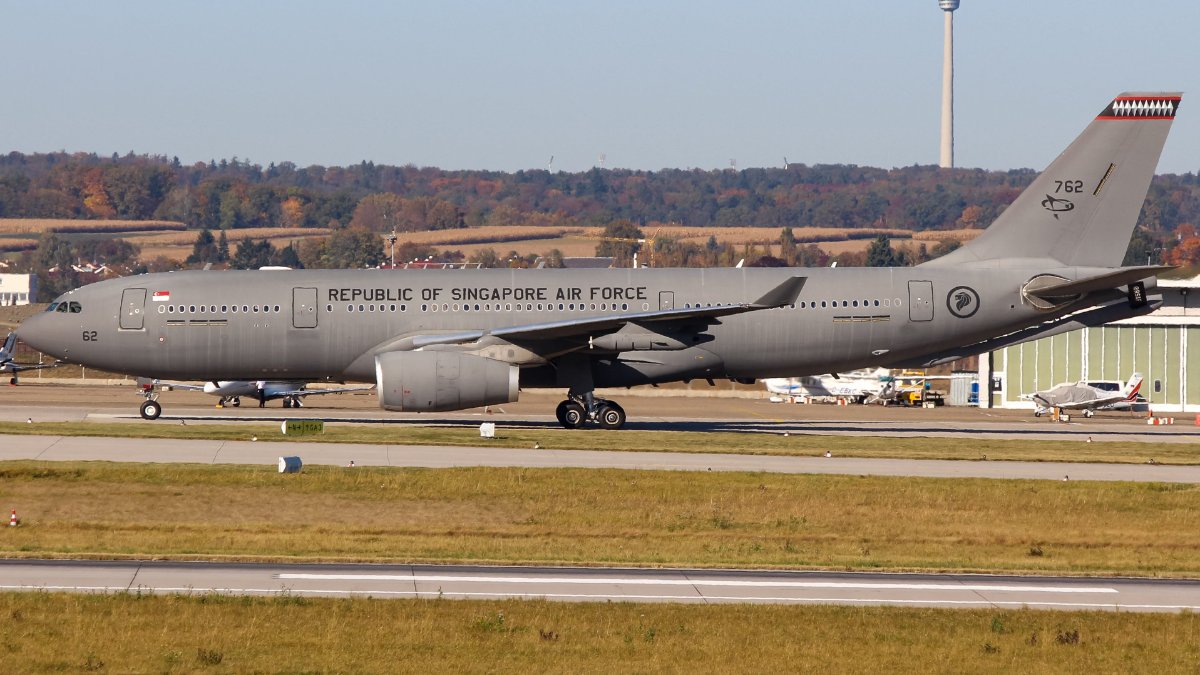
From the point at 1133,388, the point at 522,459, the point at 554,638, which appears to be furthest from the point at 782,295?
the point at 1133,388

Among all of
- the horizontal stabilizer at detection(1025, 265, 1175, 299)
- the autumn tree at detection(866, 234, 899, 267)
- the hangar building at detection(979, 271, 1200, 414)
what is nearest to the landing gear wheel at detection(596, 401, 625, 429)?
the horizontal stabilizer at detection(1025, 265, 1175, 299)

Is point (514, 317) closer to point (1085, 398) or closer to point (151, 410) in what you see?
point (151, 410)

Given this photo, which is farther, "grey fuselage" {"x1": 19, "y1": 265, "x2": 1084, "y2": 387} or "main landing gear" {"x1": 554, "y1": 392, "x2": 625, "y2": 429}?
"main landing gear" {"x1": 554, "y1": 392, "x2": 625, "y2": 429}

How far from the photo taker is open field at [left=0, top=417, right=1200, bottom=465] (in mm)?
34281

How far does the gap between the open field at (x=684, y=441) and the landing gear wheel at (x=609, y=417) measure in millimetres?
855

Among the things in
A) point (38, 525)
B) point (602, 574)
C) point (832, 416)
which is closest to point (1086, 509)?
point (602, 574)

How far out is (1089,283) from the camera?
39.0 metres

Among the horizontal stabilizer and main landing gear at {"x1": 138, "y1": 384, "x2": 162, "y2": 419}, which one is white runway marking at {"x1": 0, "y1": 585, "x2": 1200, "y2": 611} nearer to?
the horizontal stabilizer

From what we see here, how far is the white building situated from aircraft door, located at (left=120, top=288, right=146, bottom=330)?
5154 inches

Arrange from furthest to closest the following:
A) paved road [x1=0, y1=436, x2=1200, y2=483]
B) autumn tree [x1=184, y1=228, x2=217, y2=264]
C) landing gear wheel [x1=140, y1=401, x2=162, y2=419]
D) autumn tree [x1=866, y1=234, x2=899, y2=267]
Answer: autumn tree [x1=184, y1=228, x2=217, y2=264]
autumn tree [x1=866, y1=234, x2=899, y2=267]
landing gear wheel [x1=140, y1=401, x2=162, y2=419]
paved road [x1=0, y1=436, x2=1200, y2=483]

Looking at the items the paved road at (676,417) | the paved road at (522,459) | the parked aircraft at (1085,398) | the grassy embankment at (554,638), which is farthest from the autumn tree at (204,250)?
the grassy embankment at (554,638)

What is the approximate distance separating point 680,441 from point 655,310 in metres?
4.46

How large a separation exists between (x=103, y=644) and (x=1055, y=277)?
103 feet

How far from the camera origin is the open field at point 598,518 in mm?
21016
